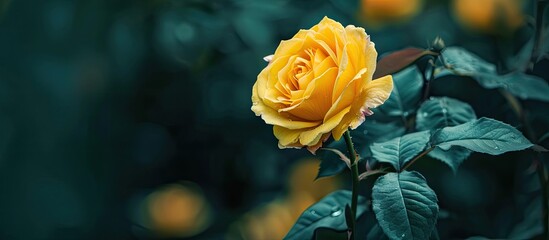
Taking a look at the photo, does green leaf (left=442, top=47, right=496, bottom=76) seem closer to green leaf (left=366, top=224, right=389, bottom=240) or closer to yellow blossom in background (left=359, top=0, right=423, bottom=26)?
green leaf (left=366, top=224, right=389, bottom=240)

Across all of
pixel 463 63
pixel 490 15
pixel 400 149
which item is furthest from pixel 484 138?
pixel 490 15

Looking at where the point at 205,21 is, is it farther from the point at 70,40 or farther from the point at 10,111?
the point at 10,111

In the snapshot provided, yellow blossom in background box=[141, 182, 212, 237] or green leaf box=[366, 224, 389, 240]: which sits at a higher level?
yellow blossom in background box=[141, 182, 212, 237]

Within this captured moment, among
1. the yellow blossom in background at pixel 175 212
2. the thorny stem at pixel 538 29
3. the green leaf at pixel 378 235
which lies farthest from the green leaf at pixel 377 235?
→ the yellow blossom in background at pixel 175 212

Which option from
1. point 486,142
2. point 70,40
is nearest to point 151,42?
point 70,40

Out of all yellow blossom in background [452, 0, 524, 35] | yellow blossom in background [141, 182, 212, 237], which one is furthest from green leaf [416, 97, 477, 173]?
yellow blossom in background [141, 182, 212, 237]

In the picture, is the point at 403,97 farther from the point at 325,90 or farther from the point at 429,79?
the point at 325,90

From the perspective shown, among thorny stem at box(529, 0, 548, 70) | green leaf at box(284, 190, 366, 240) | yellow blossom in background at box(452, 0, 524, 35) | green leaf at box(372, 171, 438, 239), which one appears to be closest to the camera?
green leaf at box(372, 171, 438, 239)
